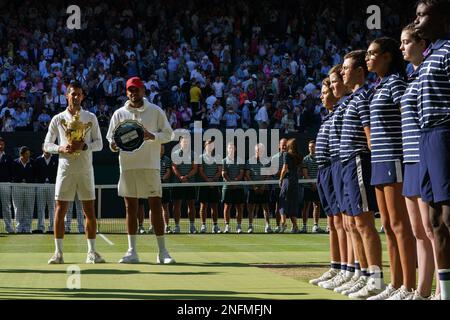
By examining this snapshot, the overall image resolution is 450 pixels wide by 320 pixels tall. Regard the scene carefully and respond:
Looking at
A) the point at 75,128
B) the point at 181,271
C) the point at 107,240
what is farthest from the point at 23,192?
the point at 181,271

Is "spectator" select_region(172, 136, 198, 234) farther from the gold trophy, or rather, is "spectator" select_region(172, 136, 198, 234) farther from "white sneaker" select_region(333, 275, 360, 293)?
"white sneaker" select_region(333, 275, 360, 293)

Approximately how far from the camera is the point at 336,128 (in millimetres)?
9922

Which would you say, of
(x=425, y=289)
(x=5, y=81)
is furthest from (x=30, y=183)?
(x=425, y=289)

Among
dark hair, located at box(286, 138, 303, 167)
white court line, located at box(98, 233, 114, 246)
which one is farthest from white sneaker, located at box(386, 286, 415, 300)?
dark hair, located at box(286, 138, 303, 167)

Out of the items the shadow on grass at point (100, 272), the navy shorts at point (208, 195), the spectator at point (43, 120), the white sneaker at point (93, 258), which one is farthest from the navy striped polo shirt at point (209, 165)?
the shadow on grass at point (100, 272)

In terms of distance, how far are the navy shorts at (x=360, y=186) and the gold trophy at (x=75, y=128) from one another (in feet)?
16.8

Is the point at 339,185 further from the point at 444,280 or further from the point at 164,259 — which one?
the point at 164,259

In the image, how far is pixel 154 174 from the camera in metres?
13.5

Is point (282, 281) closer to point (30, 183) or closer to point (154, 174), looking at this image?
point (154, 174)

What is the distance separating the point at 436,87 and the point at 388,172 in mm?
1338

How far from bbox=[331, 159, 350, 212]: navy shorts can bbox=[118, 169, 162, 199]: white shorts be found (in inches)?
157

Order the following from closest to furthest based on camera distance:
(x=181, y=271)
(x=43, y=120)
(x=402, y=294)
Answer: (x=402, y=294) < (x=181, y=271) < (x=43, y=120)

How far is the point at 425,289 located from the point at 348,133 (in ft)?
6.26

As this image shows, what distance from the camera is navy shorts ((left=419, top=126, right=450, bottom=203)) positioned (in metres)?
6.98
